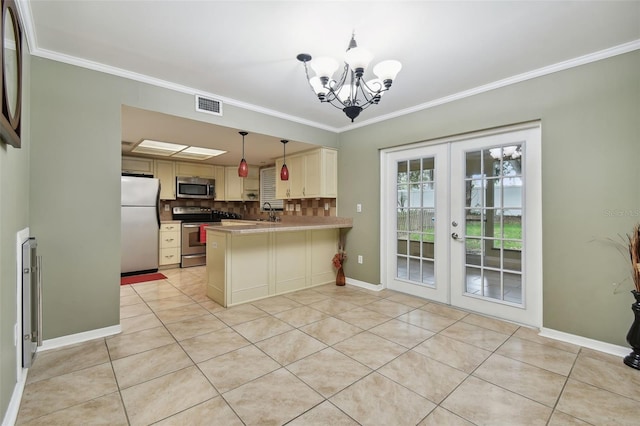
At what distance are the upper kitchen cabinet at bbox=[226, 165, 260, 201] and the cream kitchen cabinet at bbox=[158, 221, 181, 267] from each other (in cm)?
136

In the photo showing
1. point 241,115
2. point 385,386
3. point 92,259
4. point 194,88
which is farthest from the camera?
point 241,115

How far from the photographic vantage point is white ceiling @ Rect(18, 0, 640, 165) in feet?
6.20

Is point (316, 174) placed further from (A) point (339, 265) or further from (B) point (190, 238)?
(B) point (190, 238)

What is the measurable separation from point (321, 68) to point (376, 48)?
0.60m

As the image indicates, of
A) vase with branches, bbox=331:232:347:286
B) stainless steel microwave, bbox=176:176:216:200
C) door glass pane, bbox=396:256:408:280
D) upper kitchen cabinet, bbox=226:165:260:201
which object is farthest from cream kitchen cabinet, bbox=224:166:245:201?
door glass pane, bbox=396:256:408:280

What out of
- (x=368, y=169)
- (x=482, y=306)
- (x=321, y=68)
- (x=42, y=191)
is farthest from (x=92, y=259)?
(x=482, y=306)

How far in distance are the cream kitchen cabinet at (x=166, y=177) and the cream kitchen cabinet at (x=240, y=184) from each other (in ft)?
3.57

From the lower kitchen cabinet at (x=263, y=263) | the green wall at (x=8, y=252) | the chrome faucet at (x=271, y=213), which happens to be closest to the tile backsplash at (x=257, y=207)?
the chrome faucet at (x=271, y=213)

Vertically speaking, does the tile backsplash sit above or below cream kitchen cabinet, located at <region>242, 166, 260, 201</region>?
below

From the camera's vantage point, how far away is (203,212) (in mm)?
6539

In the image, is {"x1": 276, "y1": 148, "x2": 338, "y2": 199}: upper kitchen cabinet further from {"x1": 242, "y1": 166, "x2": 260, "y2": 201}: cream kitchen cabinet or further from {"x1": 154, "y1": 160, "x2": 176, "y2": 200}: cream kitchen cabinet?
{"x1": 154, "y1": 160, "x2": 176, "y2": 200}: cream kitchen cabinet

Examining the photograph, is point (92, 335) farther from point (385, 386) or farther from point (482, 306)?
point (482, 306)

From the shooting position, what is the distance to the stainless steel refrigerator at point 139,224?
194 inches

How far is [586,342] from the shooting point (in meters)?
2.50
